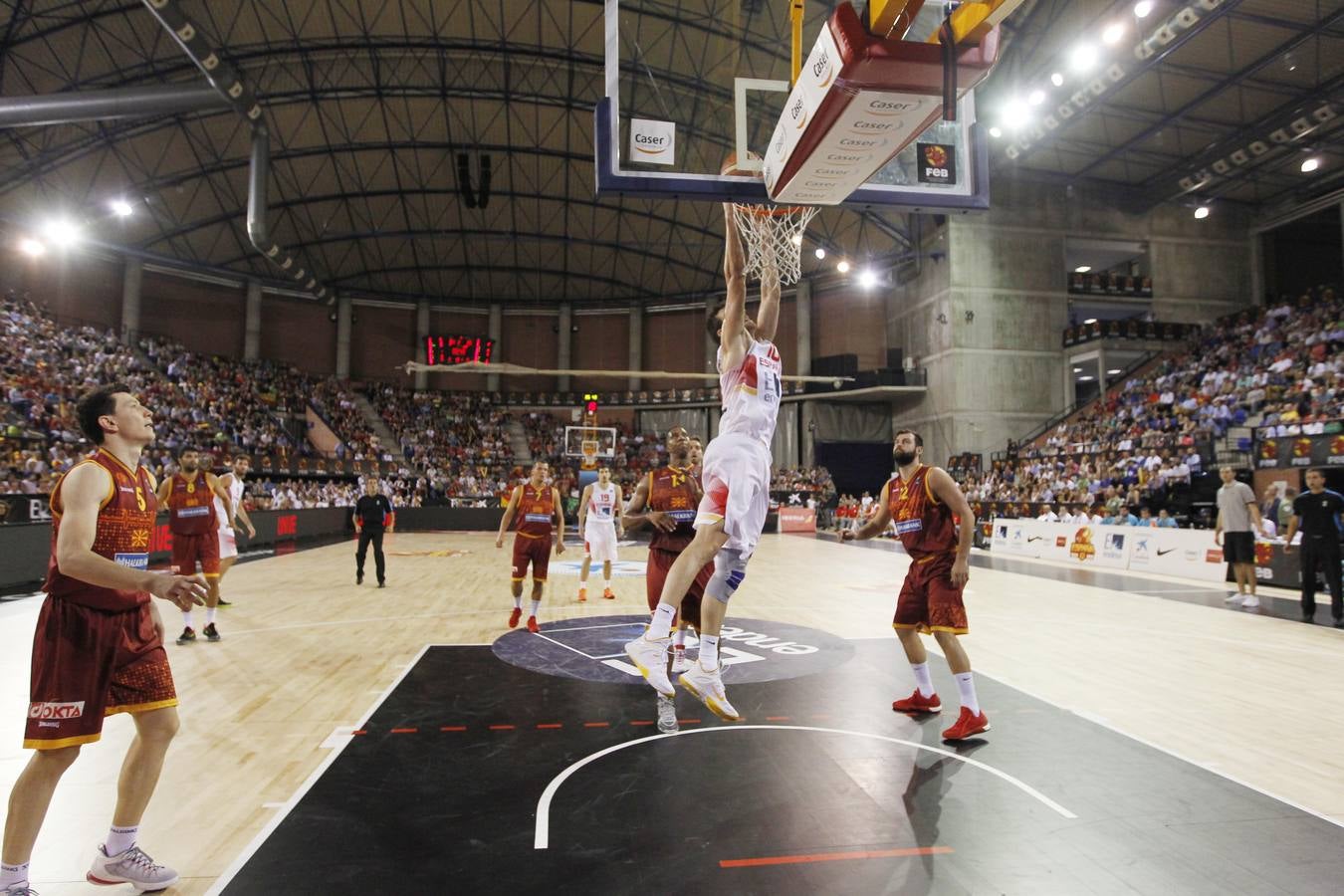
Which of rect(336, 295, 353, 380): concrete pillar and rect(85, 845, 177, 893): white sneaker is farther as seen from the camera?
rect(336, 295, 353, 380): concrete pillar

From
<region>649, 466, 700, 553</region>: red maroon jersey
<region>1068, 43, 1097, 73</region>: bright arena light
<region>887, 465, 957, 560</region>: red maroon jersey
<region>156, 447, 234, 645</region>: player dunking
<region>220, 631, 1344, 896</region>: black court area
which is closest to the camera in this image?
<region>220, 631, 1344, 896</region>: black court area

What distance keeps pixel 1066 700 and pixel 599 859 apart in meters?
4.28

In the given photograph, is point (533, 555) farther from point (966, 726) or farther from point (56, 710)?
point (56, 710)

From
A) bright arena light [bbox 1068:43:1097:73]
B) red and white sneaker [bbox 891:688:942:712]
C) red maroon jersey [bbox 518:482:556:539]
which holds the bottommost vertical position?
red and white sneaker [bbox 891:688:942:712]

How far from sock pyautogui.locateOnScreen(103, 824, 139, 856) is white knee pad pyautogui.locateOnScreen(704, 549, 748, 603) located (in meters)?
3.01

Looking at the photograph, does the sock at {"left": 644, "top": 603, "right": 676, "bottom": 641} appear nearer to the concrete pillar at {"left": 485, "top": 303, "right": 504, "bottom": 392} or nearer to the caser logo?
the caser logo

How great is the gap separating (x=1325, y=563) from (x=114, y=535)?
12.6 m

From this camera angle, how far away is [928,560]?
208 inches

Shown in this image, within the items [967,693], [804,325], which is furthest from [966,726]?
[804,325]

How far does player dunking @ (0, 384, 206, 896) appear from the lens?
2.73 meters

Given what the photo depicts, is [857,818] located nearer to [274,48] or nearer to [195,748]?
[195,748]

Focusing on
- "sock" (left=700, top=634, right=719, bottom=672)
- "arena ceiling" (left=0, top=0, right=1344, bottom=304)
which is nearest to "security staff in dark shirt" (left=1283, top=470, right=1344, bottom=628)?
"sock" (left=700, top=634, right=719, bottom=672)

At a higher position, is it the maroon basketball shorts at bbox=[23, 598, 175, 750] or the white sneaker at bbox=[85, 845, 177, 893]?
the maroon basketball shorts at bbox=[23, 598, 175, 750]

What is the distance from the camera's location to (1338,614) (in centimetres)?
942
